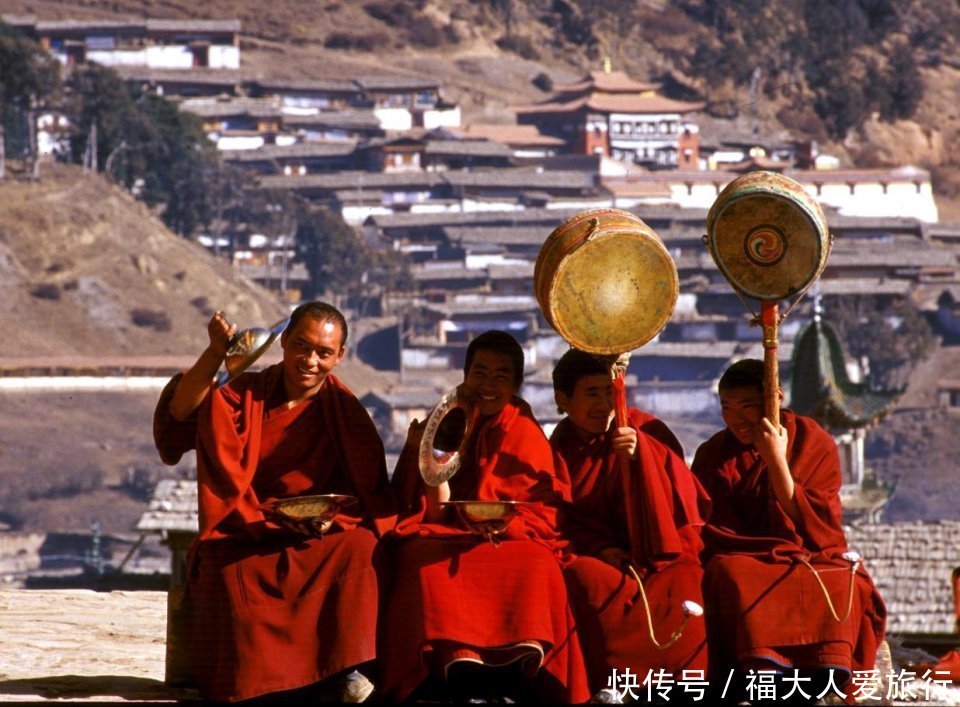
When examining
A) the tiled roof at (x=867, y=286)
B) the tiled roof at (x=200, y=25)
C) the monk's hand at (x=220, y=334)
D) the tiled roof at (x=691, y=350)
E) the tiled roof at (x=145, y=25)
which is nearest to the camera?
the monk's hand at (x=220, y=334)

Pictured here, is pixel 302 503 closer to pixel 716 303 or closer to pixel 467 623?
pixel 467 623

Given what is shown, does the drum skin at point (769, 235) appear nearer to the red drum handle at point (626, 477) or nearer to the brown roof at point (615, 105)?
the red drum handle at point (626, 477)

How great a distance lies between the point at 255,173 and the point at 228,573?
52.9m

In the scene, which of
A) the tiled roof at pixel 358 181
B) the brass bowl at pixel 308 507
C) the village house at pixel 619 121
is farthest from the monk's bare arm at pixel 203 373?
the village house at pixel 619 121

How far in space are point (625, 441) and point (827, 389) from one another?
27.5 m

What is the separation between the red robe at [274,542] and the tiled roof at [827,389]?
1040 inches

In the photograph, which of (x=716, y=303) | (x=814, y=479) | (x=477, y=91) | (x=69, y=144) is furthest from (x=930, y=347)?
(x=814, y=479)

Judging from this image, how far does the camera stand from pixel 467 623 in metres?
4.47

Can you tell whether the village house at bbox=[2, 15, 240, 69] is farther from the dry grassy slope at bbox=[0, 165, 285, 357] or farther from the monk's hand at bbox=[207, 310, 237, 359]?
the monk's hand at bbox=[207, 310, 237, 359]

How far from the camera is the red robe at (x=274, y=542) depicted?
4.50 meters

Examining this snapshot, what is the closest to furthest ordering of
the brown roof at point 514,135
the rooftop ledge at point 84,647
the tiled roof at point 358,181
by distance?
the rooftop ledge at point 84,647 → the tiled roof at point 358,181 → the brown roof at point 514,135

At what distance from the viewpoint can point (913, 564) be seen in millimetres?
19703

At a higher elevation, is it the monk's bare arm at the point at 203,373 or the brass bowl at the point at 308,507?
the monk's bare arm at the point at 203,373

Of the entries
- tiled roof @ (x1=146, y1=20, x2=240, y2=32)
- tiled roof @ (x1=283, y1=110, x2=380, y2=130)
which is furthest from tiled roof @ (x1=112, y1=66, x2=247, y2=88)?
tiled roof @ (x1=283, y1=110, x2=380, y2=130)
